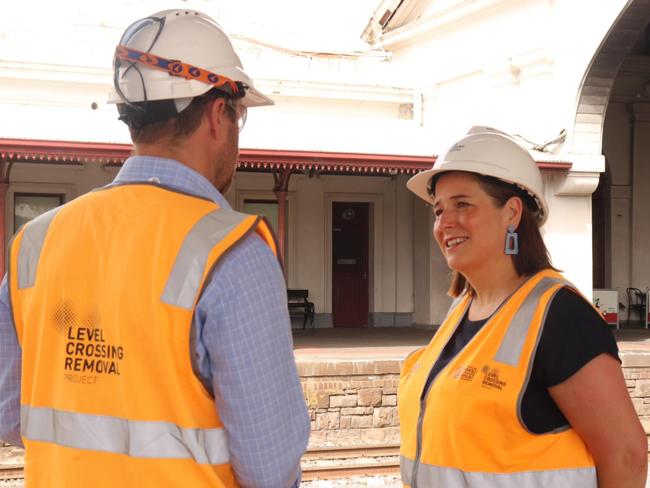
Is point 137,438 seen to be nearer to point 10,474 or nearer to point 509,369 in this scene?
point 509,369

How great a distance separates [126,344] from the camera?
1.46m

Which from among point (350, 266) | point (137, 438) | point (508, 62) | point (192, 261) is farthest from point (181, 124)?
point (350, 266)

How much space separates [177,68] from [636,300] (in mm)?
18334

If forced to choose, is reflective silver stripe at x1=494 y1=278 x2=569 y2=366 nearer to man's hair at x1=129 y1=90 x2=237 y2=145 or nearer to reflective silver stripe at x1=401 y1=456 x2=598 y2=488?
reflective silver stripe at x1=401 y1=456 x2=598 y2=488

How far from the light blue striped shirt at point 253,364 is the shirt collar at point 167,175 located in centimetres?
20

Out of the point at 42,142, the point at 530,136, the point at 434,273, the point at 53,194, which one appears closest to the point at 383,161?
the point at 530,136

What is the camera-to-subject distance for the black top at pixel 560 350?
1.89 metres

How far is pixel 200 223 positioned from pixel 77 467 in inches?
19.4

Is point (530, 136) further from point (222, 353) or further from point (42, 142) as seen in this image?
point (222, 353)

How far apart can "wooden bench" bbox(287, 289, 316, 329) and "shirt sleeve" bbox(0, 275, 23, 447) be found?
14.5 meters

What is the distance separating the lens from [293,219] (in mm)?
16594

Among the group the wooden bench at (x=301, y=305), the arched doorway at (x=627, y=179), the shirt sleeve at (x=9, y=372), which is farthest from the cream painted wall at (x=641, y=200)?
the shirt sleeve at (x=9, y=372)

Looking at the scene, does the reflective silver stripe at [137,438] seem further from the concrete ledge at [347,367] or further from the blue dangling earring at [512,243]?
the concrete ledge at [347,367]

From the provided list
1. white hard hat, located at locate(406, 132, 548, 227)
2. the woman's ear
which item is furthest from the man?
the woman's ear
